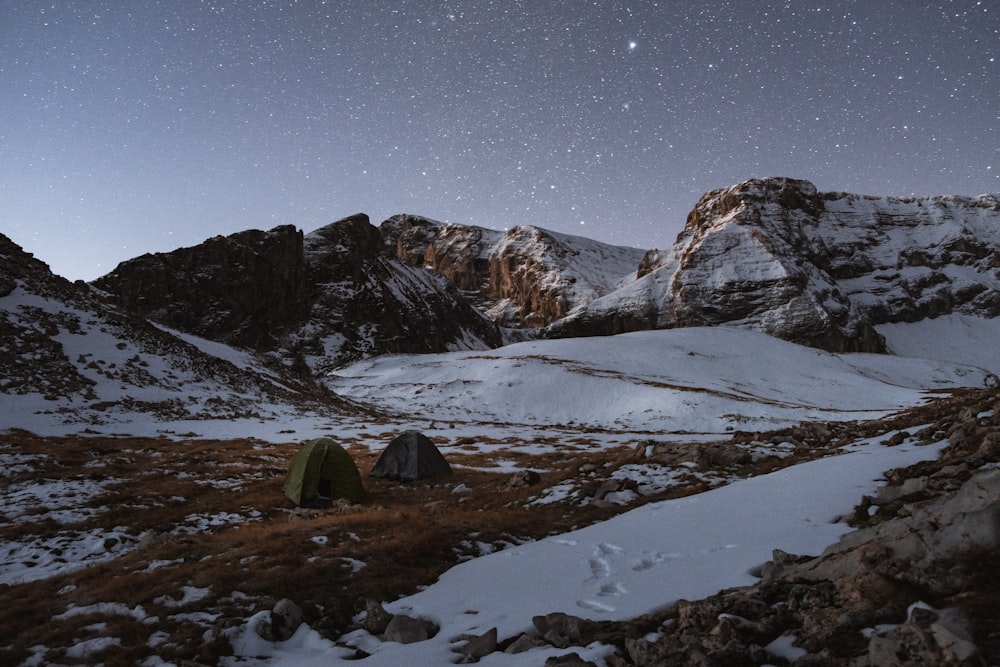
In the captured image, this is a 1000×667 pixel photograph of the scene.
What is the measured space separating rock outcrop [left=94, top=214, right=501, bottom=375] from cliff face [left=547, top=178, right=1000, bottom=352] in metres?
52.9

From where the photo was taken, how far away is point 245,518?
15484mm

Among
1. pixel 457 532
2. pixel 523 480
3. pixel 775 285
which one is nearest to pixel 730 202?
pixel 775 285

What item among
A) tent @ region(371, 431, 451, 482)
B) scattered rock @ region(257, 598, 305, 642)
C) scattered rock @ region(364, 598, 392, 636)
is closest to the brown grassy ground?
scattered rock @ region(257, 598, 305, 642)

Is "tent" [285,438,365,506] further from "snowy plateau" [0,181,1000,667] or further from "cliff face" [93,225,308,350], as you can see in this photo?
"cliff face" [93,225,308,350]

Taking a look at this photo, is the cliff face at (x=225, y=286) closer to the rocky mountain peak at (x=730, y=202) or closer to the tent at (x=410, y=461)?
the tent at (x=410, y=461)

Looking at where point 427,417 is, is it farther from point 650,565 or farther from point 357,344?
point 357,344

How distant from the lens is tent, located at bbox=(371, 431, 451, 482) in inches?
893

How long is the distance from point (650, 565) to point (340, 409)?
156 feet

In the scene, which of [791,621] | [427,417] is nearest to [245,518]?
[791,621]

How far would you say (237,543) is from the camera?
11.5m

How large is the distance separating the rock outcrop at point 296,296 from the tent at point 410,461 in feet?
289

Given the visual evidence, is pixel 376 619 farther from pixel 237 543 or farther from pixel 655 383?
pixel 655 383

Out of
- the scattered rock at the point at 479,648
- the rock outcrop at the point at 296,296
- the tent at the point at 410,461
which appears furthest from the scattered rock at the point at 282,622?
the rock outcrop at the point at 296,296

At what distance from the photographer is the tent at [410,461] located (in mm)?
22672
